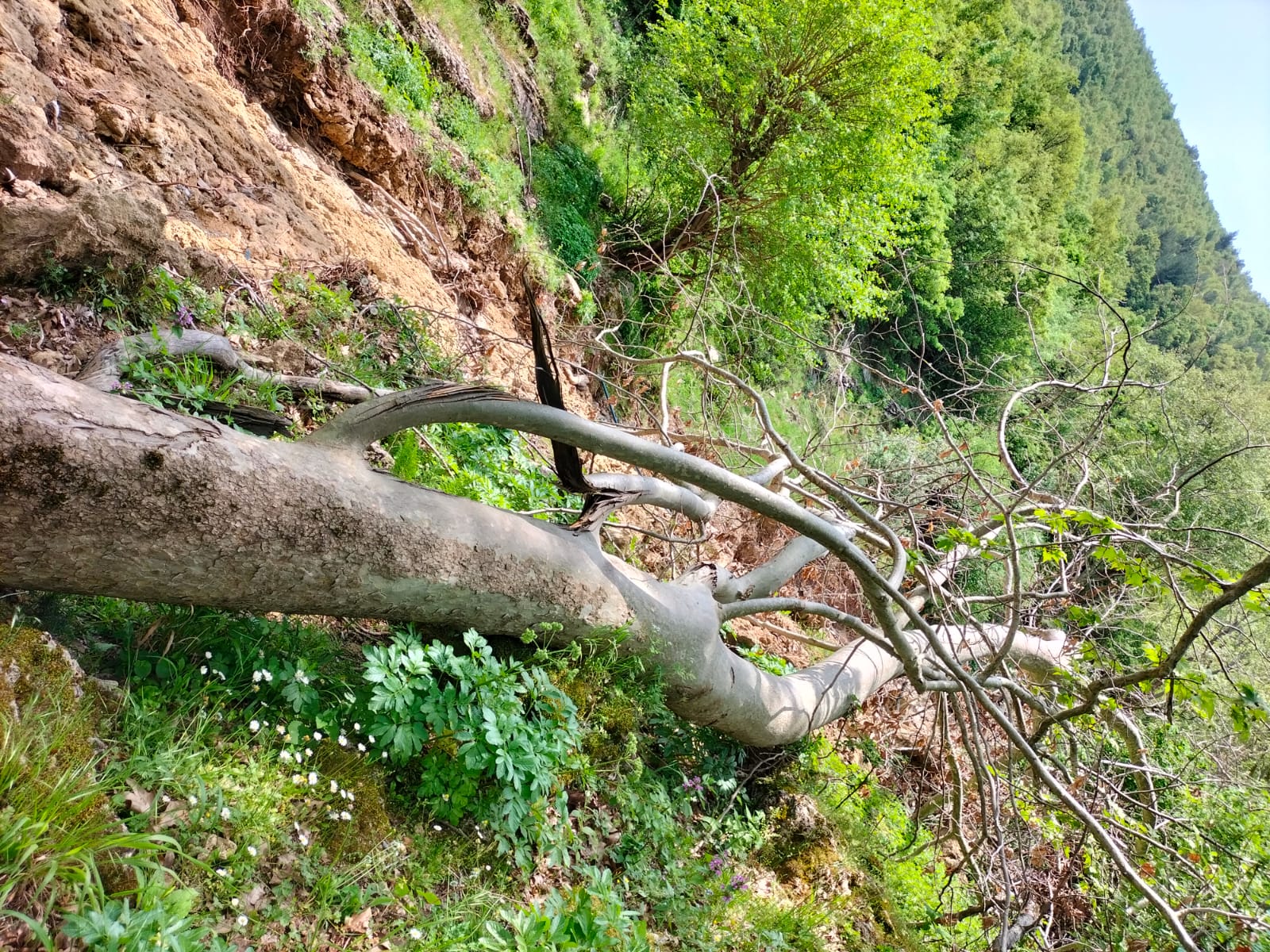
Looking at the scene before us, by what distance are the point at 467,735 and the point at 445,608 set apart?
428mm

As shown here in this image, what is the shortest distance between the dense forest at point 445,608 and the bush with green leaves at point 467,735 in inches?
0.5

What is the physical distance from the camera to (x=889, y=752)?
5312mm

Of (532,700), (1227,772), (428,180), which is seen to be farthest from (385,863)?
(428,180)

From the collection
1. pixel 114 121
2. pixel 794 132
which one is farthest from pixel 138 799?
pixel 794 132

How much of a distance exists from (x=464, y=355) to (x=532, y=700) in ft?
9.90

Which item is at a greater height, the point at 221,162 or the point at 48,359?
the point at 221,162

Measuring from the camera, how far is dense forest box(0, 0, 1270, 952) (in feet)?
5.89

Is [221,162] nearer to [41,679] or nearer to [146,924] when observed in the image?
Answer: [41,679]

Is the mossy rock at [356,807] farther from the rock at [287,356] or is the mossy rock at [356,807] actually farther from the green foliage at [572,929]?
the rock at [287,356]

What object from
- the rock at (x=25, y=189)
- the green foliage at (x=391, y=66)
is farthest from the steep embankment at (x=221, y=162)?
the green foliage at (x=391, y=66)

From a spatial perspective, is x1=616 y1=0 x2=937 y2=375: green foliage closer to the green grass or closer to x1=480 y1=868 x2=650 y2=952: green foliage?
x1=480 y1=868 x2=650 y2=952: green foliage

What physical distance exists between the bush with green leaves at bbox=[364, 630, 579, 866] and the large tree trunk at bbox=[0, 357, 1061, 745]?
0.56 ft

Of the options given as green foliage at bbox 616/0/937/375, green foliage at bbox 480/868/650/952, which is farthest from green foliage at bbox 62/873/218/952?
green foliage at bbox 616/0/937/375

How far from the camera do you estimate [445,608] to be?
2387mm
